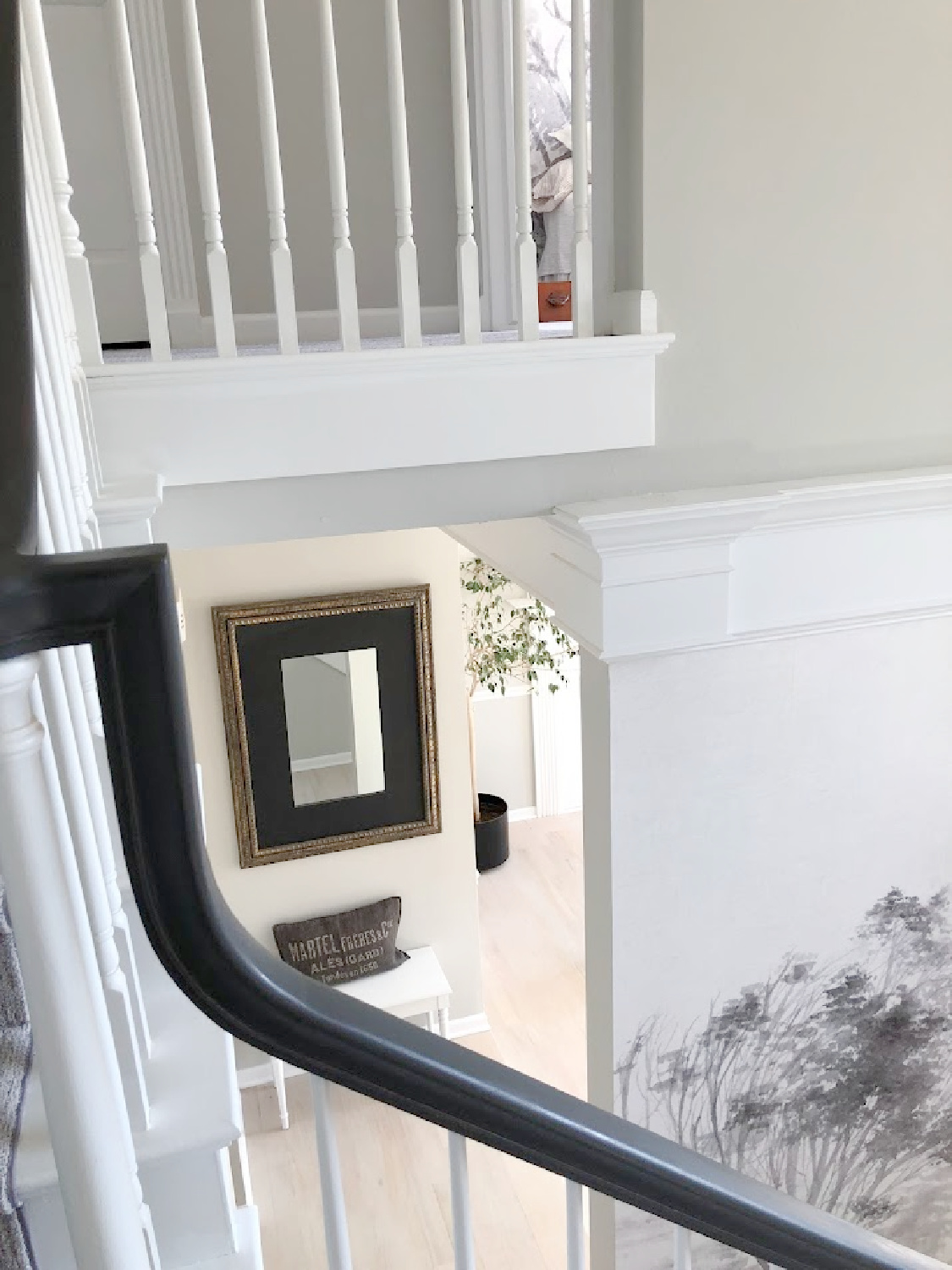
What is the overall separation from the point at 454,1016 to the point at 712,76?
161 inches

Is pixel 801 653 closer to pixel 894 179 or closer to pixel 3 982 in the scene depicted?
pixel 894 179

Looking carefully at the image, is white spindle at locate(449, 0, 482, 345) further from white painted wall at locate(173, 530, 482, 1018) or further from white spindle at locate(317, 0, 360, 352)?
white painted wall at locate(173, 530, 482, 1018)

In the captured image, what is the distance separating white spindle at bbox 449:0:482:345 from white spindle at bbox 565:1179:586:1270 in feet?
4.54

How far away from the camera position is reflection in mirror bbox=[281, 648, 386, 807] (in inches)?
166

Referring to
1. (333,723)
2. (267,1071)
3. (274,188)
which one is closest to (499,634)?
(333,723)

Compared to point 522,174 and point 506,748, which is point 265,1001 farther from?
point 506,748

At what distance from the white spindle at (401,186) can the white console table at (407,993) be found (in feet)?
10.4

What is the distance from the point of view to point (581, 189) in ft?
5.91

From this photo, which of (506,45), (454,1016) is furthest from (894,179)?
(454,1016)

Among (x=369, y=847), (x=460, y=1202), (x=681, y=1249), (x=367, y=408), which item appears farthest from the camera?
(x=369, y=847)

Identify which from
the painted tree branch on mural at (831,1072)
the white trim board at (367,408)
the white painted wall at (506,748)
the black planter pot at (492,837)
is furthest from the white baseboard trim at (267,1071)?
the white trim board at (367,408)

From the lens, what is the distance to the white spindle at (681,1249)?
934 mm

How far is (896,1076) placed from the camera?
2.39 metres

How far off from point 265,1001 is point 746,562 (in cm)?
156
